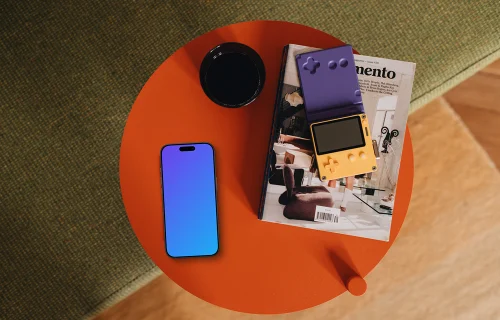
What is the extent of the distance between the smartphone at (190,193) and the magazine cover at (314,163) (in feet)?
0.34

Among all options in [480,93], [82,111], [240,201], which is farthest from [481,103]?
[82,111]

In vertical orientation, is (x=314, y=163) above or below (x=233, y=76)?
below

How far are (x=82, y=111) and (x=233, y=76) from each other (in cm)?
52

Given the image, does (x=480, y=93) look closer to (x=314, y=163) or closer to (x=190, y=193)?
(x=314, y=163)

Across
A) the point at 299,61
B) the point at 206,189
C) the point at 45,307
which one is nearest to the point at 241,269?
the point at 206,189

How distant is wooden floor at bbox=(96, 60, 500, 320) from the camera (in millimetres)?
1055

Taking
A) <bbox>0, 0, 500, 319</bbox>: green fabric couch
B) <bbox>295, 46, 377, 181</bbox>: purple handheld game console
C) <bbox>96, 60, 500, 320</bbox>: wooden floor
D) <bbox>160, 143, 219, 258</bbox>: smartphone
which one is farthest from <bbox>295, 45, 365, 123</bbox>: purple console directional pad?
<bbox>96, 60, 500, 320</bbox>: wooden floor

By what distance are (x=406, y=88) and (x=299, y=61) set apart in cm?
19

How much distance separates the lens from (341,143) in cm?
67

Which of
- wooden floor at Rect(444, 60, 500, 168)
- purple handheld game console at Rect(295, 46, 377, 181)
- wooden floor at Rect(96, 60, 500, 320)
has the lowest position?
wooden floor at Rect(96, 60, 500, 320)

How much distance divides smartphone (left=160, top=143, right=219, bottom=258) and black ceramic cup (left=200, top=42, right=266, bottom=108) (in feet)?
0.35

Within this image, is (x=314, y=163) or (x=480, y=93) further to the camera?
(x=480, y=93)

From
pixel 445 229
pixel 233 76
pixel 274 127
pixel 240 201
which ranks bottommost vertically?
pixel 445 229

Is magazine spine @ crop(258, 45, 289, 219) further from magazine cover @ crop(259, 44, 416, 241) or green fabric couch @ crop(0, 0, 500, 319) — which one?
green fabric couch @ crop(0, 0, 500, 319)
